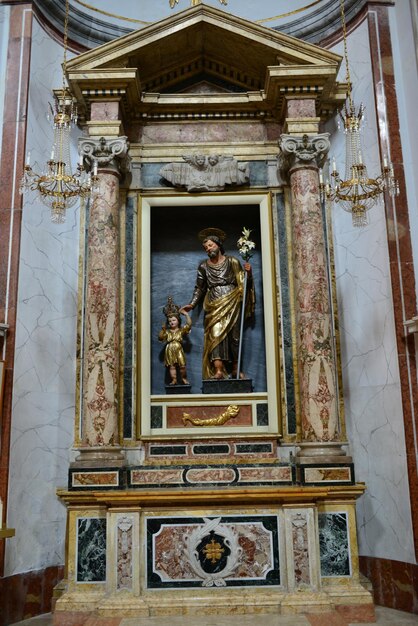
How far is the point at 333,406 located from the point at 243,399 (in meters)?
1.10

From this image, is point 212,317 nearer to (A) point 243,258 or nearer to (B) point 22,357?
(A) point 243,258

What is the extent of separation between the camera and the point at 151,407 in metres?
7.11

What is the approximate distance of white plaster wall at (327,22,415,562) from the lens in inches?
258

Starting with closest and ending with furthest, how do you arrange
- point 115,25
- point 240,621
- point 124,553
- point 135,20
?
point 240,621 → point 124,553 → point 115,25 → point 135,20

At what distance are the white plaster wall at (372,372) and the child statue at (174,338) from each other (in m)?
1.78

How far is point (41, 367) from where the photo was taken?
271 inches

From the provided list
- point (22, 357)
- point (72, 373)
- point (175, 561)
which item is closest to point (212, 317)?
point (72, 373)

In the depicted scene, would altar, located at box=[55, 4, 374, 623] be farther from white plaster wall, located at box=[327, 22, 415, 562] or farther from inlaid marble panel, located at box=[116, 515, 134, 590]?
white plaster wall, located at box=[327, 22, 415, 562]

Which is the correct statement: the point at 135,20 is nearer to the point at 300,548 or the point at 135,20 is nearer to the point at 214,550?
the point at 214,550

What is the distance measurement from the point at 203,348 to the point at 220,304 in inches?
22.1

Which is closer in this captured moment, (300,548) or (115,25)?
→ (300,548)

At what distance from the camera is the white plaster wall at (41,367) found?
644 cm

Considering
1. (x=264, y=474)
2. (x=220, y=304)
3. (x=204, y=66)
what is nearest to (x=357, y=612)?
(x=264, y=474)

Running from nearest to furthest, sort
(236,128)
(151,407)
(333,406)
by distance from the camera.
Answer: (333,406), (151,407), (236,128)
